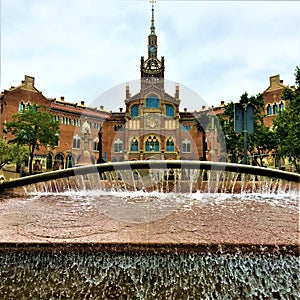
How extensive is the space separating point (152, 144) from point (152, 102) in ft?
21.9

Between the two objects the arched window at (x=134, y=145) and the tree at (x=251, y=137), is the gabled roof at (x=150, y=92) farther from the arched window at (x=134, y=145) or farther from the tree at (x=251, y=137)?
the tree at (x=251, y=137)

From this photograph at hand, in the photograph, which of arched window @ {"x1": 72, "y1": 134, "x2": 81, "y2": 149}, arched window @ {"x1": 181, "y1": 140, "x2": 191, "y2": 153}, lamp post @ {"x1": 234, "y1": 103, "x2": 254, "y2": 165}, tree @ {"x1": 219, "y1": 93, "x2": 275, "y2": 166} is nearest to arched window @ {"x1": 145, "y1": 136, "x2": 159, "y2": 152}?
arched window @ {"x1": 181, "y1": 140, "x2": 191, "y2": 153}

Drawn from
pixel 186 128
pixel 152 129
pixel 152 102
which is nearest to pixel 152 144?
pixel 152 129

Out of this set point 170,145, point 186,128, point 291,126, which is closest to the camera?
point 291,126

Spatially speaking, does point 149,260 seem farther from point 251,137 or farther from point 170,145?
point 170,145

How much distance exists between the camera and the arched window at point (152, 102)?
47.7 meters

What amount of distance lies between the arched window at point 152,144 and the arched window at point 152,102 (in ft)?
16.6

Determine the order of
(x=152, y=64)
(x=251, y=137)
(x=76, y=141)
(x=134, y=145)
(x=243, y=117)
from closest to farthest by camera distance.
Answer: (x=243, y=117) < (x=251, y=137) < (x=76, y=141) < (x=134, y=145) < (x=152, y=64)

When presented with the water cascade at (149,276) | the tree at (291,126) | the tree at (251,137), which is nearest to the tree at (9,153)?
the tree at (251,137)

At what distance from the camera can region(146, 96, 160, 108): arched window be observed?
4766 cm

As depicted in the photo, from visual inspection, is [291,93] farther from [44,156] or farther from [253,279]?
[44,156]

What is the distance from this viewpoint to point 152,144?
152 feet

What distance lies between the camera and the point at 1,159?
24.1 metres

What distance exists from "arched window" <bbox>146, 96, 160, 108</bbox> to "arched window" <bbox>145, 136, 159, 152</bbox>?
5.06 metres
